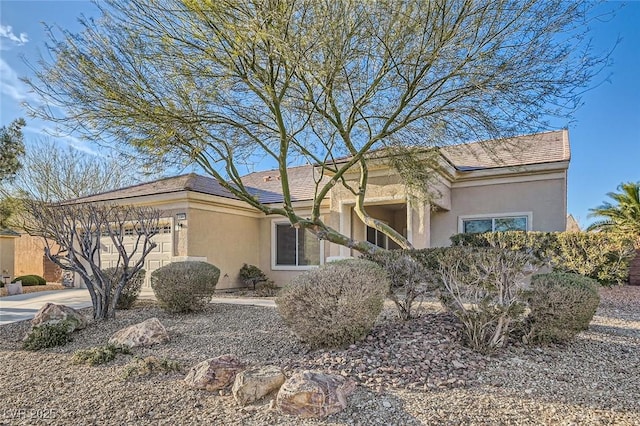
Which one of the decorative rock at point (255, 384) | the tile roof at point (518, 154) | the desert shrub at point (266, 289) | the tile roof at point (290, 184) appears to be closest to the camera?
the decorative rock at point (255, 384)

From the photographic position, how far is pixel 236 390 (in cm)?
448

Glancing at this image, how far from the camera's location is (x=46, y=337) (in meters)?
7.02

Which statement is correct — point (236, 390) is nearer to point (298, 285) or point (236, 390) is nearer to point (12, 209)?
point (298, 285)

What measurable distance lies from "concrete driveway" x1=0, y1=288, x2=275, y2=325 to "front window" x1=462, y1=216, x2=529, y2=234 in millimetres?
7097

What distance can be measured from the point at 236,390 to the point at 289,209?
5.38 meters

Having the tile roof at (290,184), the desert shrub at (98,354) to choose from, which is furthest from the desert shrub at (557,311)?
the tile roof at (290,184)

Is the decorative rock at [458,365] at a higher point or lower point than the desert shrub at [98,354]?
higher

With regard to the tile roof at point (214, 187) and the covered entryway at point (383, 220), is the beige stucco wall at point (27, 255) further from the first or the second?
the covered entryway at point (383, 220)

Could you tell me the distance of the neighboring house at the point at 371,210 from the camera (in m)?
12.4

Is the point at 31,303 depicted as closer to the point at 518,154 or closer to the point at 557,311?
the point at 557,311

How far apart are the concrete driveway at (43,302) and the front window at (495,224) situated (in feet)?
23.3

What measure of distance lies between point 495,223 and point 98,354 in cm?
1163

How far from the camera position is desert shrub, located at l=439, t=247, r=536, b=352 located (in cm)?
538

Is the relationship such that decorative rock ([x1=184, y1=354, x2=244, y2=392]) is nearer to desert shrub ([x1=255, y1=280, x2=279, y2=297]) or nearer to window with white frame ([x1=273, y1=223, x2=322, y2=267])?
desert shrub ([x1=255, y1=280, x2=279, y2=297])
